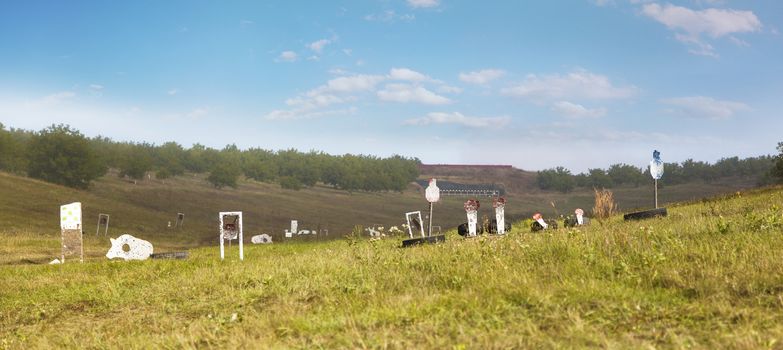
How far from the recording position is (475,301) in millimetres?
6930

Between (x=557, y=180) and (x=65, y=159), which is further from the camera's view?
(x=557, y=180)

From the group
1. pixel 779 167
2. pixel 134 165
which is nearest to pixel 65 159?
pixel 134 165

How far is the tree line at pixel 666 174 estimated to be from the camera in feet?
581

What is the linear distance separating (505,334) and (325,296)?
3.47 metres

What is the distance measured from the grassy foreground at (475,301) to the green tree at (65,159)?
83.2m

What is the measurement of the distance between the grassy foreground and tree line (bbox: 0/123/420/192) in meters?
84.7

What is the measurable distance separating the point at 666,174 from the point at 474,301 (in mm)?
193479

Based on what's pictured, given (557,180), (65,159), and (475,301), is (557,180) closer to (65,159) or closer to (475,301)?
(65,159)

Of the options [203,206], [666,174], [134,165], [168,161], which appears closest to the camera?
[203,206]

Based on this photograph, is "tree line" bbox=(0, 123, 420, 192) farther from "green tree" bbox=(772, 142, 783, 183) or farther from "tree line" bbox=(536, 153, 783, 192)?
"green tree" bbox=(772, 142, 783, 183)

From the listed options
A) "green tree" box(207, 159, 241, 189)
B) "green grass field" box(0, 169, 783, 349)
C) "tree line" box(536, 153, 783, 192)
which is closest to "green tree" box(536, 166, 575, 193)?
"tree line" box(536, 153, 783, 192)

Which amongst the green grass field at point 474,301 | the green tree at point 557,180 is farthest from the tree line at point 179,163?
the green grass field at point 474,301

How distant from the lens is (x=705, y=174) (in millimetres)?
178500

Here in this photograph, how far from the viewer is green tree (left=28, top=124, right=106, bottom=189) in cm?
8650
